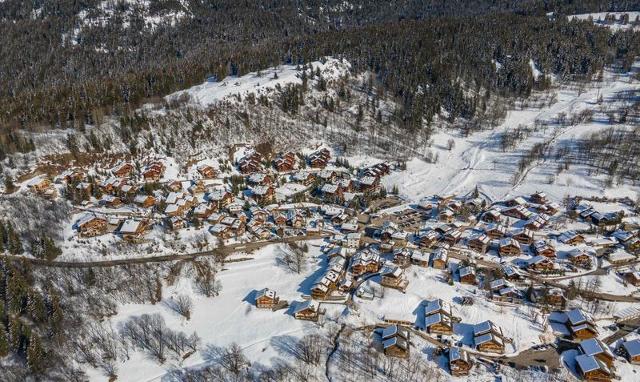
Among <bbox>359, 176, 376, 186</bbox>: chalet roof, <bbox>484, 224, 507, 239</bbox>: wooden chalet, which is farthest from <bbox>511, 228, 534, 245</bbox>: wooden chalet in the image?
<bbox>359, 176, 376, 186</bbox>: chalet roof

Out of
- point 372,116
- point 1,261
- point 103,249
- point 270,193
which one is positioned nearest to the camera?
point 1,261

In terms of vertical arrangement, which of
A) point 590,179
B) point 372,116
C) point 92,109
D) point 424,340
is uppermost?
point 92,109

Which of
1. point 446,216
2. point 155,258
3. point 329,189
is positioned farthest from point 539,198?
point 155,258

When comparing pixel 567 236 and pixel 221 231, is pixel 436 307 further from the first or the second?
pixel 221 231

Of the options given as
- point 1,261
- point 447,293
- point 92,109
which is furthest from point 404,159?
point 1,261

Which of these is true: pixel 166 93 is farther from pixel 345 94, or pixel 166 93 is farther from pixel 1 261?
pixel 1 261

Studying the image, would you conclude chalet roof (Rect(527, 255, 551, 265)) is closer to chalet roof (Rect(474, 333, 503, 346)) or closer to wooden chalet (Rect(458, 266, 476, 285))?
wooden chalet (Rect(458, 266, 476, 285))
